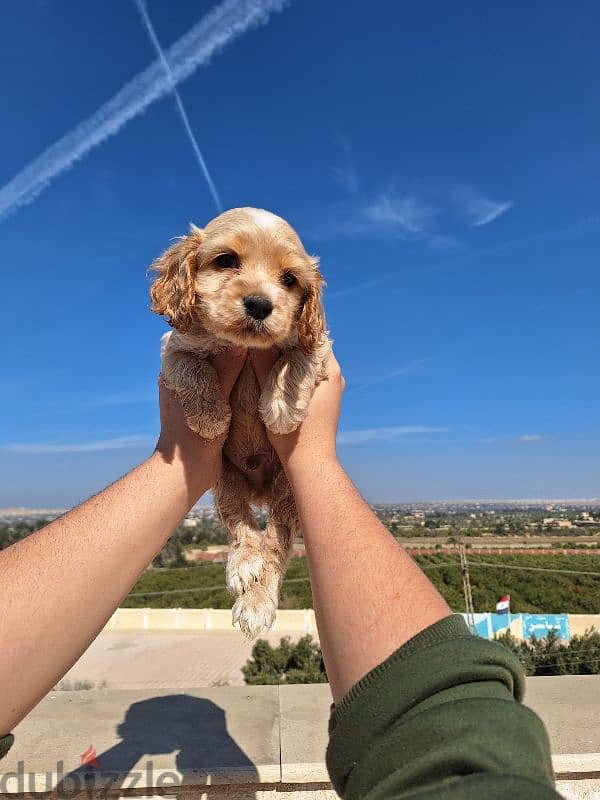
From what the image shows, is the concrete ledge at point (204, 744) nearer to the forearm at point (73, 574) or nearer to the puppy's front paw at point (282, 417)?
the forearm at point (73, 574)

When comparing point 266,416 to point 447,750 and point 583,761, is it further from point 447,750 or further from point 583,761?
point 583,761

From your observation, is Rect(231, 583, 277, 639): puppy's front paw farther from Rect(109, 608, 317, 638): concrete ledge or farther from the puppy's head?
Rect(109, 608, 317, 638): concrete ledge

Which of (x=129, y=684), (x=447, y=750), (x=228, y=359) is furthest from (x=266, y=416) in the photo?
(x=129, y=684)

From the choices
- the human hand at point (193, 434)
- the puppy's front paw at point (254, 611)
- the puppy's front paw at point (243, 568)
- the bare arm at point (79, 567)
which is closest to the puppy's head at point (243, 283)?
the human hand at point (193, 434)

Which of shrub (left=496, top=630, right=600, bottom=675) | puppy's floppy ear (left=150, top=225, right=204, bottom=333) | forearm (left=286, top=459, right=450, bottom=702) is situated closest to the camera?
forearm (left=286, top=459, right=450, bottom=702)

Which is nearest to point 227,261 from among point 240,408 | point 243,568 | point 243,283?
point 243,283

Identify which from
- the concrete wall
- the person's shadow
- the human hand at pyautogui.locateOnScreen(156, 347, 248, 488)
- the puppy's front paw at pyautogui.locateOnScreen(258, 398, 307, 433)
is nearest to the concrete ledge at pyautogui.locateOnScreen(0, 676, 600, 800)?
the person's shadow
